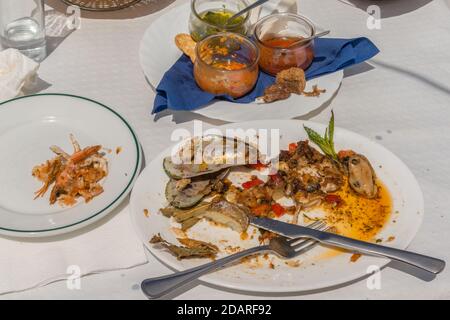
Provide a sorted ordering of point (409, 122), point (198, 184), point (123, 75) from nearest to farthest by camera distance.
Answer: point (198, 184) < point (409, 122) < point (123, 75)

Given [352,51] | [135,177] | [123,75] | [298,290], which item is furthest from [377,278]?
[123,75]

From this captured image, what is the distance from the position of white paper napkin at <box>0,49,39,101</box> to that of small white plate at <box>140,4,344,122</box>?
0.23m

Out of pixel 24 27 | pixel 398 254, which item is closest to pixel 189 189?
pixel 398 254

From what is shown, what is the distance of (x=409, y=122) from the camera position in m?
1.36

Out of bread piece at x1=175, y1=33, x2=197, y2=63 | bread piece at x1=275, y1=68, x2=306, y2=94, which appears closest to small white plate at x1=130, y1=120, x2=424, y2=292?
bread piece at x1=275, y1=68, x2=306, y2=94

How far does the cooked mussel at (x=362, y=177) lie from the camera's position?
1.15m

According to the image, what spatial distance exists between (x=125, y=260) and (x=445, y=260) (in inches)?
20.0

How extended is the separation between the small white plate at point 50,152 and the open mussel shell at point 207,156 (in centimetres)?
7

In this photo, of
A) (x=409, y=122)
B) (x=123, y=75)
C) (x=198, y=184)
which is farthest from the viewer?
(x=123, y=75)

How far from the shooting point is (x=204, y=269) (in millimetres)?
1017

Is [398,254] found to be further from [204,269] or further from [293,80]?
[293,80]

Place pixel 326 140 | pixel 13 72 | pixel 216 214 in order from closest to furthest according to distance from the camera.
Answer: pixel 216 214 < pixel 326 140 < pixel 13 72

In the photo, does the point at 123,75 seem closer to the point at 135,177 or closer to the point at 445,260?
the point at 135,177

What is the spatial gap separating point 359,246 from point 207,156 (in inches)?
→ 12.1
